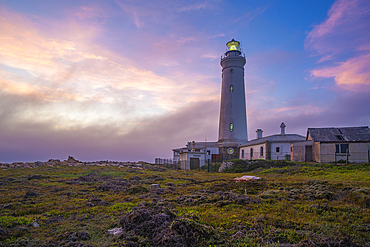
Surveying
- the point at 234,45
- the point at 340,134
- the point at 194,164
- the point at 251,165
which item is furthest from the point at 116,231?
the point at 234,45

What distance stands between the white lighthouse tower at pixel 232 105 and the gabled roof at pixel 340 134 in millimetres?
15760

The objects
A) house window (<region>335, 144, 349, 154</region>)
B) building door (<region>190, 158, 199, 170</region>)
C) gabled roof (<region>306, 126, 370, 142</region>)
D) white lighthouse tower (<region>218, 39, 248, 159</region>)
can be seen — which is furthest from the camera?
white lighthouse tower (<region>218, 39, 248, 159</region>)

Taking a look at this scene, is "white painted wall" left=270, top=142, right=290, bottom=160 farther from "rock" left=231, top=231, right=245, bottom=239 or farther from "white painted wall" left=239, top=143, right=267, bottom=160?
"rock" left=231, top=231, right=245, bottom=239

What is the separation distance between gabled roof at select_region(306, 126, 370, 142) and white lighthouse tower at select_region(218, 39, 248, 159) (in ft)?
51.7


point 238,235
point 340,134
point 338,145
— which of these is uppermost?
point 340,134

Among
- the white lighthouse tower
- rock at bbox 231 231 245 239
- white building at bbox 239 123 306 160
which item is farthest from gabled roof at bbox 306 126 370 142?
rock at bbox 231 231 245 239

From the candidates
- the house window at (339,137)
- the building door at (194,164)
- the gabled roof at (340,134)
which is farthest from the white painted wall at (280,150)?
the building door at (194,164)

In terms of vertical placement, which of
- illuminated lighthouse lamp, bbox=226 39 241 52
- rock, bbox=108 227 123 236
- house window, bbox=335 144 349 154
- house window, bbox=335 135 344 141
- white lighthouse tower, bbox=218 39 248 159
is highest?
illuminated lighthouse lamp, bbox=226 39 241 52

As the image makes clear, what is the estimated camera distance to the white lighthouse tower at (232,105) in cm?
4319

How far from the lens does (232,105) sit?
43125mm

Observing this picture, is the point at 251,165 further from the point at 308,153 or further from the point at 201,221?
the point at 201,221

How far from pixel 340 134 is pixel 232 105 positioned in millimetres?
19420

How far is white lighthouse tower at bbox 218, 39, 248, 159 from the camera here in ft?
142

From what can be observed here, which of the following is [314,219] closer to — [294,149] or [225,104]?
[294,149]
